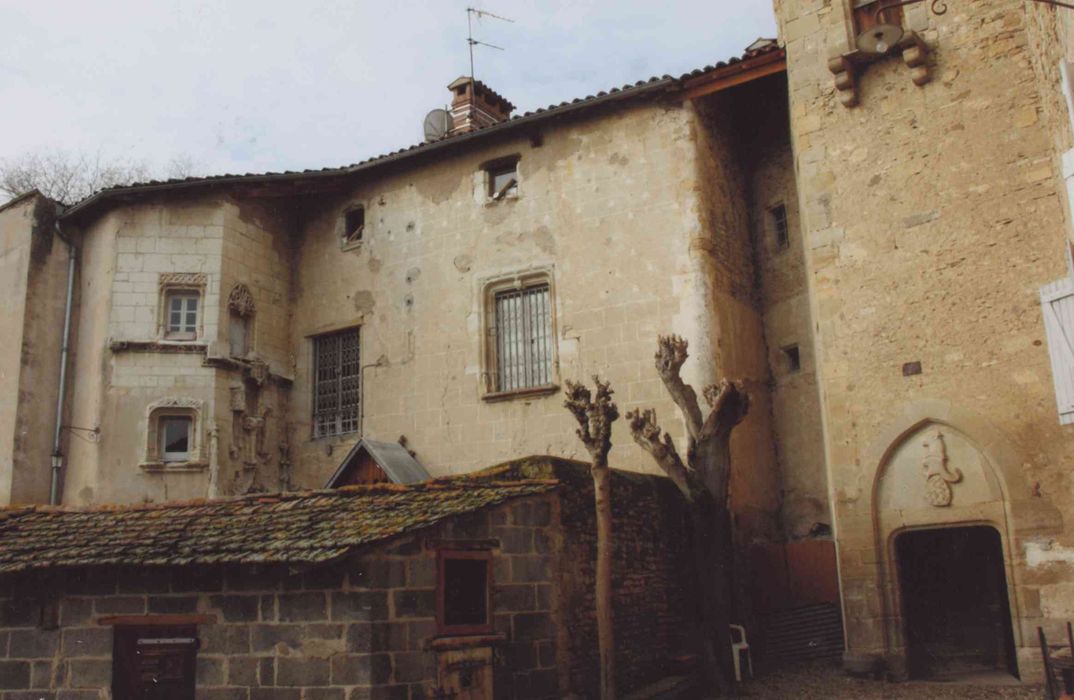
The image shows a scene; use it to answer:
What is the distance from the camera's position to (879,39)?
40.5ft

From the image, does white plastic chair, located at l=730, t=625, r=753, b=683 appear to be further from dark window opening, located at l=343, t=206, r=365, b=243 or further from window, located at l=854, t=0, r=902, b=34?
dark window opening, located at l=343, t=206, r=365, b=243

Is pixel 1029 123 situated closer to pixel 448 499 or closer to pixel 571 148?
pixel 571 148

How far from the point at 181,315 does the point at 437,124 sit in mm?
6180

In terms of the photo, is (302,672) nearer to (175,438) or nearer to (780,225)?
(175,438)

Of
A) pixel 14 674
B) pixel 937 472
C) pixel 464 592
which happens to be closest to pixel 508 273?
pixel 937 472

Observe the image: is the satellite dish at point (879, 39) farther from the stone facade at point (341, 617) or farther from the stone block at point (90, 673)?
the stone block at point (90, 673)

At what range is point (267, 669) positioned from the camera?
8.42m

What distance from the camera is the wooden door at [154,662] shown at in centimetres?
876

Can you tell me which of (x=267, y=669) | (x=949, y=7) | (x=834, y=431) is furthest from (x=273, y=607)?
(x=949, y=7)

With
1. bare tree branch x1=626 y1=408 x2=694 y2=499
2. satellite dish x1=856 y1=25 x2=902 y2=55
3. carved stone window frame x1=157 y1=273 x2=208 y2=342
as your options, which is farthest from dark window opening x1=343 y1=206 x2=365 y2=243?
satellite dish x1=856 y1=25 x2=902 y2=55

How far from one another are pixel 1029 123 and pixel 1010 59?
0.87 metres

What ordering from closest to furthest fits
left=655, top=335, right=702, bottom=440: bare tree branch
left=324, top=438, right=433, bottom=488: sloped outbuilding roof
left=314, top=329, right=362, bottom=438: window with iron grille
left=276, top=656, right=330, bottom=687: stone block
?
left=276, top=656, right=330, bottom=687: stone block, left=655, top=335, right=702, bottom=440: bare tree branch, left=324, top=438, right=433, bottom=488: sloped outbuilding roof, left=314, top=329, right=362, bottom=438: window with iron grille

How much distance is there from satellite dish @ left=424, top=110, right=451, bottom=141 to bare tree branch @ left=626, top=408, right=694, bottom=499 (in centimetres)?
915

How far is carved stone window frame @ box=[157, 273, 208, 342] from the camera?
1619 cm
